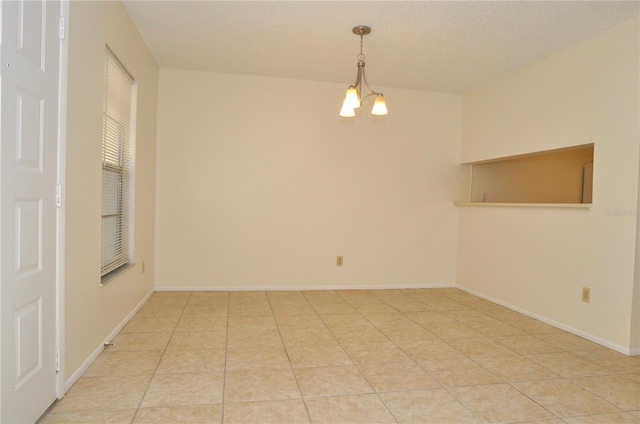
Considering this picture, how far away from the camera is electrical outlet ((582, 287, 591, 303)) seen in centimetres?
311

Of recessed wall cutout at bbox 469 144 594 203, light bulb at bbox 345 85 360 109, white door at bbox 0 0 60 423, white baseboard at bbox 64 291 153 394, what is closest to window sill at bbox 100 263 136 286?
white baseboard at bbox 64 291 153 394

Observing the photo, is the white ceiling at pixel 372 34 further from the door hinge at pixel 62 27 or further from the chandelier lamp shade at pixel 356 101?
the door hinge at pixel 62 27

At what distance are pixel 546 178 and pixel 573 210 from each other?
1.53 metres

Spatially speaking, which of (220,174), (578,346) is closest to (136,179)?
(220,174)

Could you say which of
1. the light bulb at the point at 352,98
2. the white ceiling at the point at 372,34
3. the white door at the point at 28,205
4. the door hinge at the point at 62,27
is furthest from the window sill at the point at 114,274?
the light bulb at the point at 352,98

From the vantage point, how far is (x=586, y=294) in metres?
3.13

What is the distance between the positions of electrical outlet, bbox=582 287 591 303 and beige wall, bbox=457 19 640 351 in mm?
34

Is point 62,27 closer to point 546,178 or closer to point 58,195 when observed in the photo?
point 58,195

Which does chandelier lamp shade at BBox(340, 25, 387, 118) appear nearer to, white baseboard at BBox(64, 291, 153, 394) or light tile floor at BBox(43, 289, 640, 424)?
light tile floor at BBox(43, 289, 640, 424)

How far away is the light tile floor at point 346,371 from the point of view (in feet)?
6.28

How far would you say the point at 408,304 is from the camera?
159 inches

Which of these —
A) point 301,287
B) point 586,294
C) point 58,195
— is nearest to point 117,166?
point 58,195

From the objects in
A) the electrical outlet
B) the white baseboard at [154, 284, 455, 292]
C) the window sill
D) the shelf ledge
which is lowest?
the white baseboard at [154, 284, 455, 292]

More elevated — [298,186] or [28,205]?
[298,186]
